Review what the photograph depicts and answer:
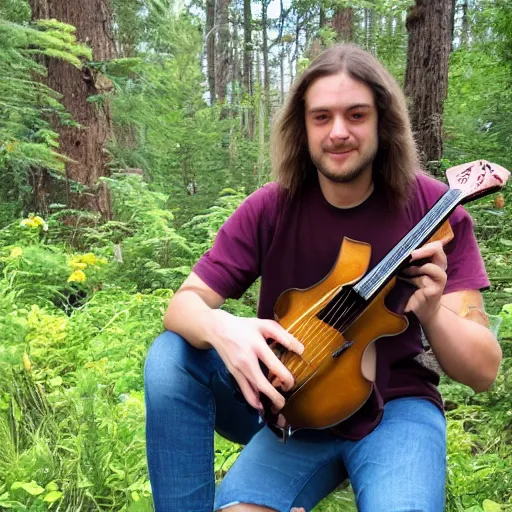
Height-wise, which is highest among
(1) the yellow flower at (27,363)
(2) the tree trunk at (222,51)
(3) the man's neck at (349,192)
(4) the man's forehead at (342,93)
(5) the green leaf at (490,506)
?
(2) the tree trunk at (222,51)

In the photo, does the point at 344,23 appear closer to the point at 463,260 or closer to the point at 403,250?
the point at 463,260

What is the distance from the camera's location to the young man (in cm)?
128

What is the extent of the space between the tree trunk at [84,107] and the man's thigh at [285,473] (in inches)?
152

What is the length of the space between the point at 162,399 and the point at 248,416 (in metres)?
0.35

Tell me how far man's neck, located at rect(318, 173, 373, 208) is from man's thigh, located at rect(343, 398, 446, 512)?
22.0 inches

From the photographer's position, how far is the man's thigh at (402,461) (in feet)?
3.89

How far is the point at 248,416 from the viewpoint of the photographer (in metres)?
A: 1.58

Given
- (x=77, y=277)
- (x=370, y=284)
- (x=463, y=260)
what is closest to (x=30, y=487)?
(x=370, y=284)

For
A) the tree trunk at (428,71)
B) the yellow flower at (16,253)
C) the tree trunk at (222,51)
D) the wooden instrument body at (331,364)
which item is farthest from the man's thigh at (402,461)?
the tree trunk at (222,51)

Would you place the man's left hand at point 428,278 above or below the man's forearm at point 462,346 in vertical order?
above

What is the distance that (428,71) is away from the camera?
16.9 feet

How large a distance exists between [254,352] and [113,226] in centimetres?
378

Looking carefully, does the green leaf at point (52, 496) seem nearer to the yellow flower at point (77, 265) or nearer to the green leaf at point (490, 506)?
the green leaf at point (490, 506)

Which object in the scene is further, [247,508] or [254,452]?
[254,452]
